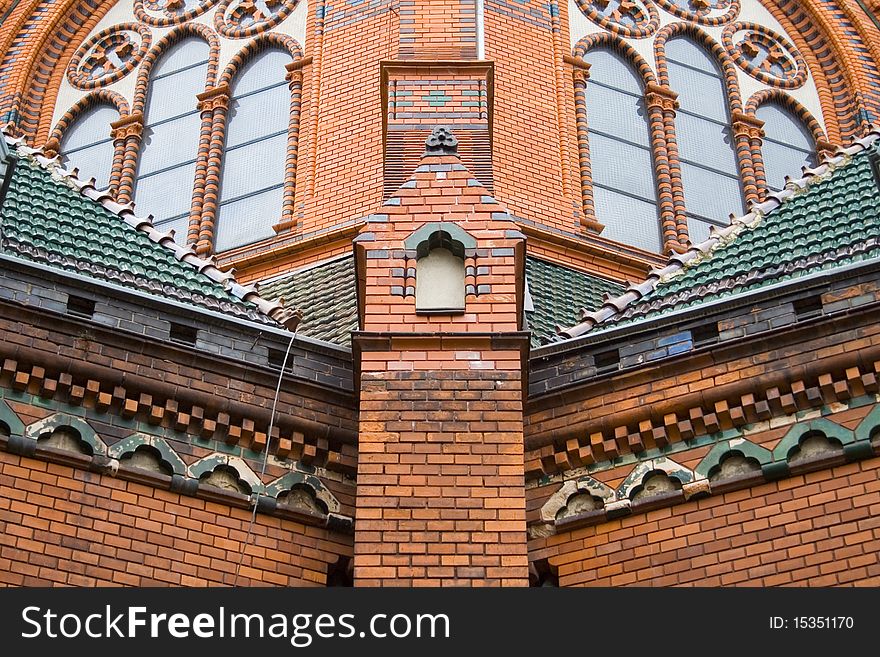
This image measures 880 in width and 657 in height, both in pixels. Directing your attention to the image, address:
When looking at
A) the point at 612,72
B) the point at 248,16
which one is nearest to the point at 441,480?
the point at 612,72

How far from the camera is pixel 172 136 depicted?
22.0m

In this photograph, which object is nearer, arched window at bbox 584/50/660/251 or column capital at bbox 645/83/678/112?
arched window at bbox 584/50/660/251

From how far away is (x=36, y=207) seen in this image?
1477 centimetres

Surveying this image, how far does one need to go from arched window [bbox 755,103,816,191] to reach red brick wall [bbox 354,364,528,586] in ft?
33.3

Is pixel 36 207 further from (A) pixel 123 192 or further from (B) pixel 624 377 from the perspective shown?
(A) pixel 123 192

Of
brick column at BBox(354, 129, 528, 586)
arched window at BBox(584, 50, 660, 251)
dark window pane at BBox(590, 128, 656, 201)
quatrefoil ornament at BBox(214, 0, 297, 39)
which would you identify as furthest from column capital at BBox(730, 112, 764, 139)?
brick column at BBox(354, 129, 528, 586)

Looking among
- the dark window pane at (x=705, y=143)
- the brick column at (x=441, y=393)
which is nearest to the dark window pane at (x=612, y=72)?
the dark window pane at (x=705, y=143)

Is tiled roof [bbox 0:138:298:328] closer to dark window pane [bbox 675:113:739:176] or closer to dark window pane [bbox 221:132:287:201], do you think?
dark window pane [bbox 221:132:287:201]

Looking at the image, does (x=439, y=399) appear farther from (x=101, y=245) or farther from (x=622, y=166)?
(x=622, y=166)

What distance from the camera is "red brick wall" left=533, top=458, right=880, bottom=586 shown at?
38.4 feet

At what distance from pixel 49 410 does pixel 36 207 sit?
2873 mm

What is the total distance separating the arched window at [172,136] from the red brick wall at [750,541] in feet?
29.6

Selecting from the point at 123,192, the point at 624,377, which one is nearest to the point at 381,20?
the point at 123,192
